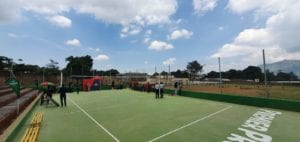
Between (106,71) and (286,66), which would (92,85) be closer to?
(106,71)

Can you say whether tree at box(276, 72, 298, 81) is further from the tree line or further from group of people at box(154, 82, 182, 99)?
group of people at box(154, 82, 182, 99)

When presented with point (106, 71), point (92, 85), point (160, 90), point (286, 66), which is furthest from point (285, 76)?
point (106, 71)

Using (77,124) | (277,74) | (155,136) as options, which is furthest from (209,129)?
(277,74)

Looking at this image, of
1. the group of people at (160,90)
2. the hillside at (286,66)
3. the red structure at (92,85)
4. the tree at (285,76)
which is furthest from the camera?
the red structure at (92,85)

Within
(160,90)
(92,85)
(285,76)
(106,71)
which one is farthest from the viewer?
(106,71)

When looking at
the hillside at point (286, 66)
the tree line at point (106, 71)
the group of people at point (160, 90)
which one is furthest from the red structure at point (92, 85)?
the hillside at point (286, 66)

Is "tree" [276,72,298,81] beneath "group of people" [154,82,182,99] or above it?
above

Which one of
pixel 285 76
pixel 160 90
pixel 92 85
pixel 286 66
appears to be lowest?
pixel 160 90

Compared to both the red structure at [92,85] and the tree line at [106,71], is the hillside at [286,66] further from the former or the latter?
the red structure at [92,85]

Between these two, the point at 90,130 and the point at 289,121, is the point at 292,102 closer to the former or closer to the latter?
the point at 289,121

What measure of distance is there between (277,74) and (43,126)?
20.2 metres

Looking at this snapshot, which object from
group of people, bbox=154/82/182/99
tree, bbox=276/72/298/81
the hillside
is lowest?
group of people, bbox=154/82/182/99

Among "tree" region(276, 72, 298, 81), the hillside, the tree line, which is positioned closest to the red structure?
the tree line

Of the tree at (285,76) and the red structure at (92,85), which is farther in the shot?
Answer: the red structure at (92,85)
